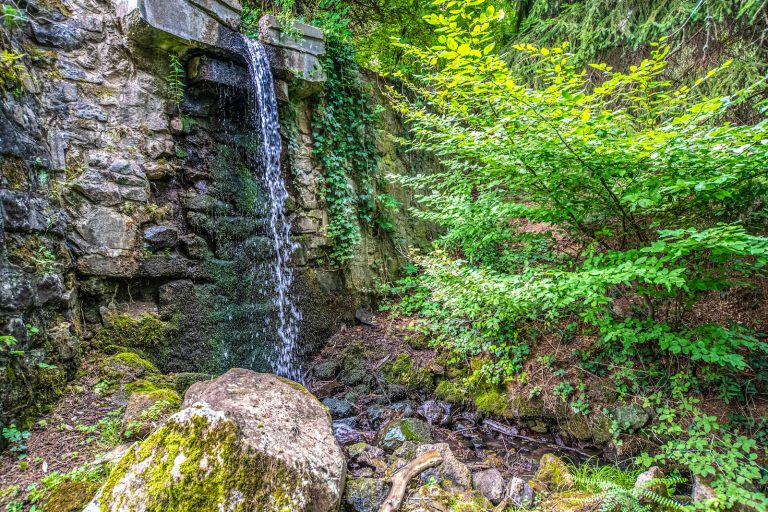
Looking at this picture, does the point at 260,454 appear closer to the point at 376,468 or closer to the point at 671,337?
the point at 376,468

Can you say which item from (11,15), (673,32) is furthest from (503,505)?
(11,15)

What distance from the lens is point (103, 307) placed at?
3201mm

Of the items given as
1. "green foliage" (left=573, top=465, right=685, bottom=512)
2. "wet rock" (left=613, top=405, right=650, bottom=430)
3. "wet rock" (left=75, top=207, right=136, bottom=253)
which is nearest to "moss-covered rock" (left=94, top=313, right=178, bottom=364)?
"wet rock" (left=75, top=207, right=136, bottom=253)

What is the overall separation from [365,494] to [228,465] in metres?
0.86

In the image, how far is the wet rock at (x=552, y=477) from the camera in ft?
7.97

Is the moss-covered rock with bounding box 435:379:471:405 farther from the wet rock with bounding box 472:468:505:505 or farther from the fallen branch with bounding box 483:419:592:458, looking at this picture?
the wet rock with bounding box 472:468:505:505

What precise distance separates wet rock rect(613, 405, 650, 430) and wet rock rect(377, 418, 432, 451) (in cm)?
147

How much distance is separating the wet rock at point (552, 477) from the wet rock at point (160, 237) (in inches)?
140

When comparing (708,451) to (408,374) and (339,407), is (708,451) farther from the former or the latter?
(339,407)

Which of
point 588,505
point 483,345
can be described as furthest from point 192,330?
point 588,505

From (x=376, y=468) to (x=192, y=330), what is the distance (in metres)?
2.21

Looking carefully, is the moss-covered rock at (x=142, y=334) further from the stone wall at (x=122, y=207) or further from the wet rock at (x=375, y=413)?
the wet rock at (x=375, y=413)

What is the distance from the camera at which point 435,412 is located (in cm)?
365

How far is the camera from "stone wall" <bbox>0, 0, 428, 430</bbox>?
254 centimetres
